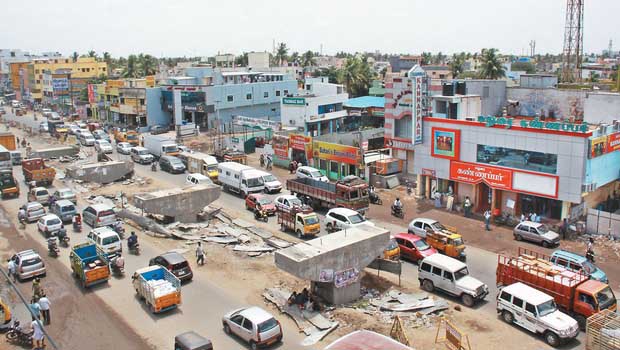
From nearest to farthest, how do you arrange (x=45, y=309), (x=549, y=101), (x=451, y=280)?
(x=45, y=309)
(x=451, y=280)
(x=549, y=101)

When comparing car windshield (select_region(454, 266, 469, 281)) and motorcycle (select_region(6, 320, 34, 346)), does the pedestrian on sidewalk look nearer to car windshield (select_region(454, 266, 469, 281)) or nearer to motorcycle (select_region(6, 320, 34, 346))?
car windshield (select_region(454, 266, 469, 281))

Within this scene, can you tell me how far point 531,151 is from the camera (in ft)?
113

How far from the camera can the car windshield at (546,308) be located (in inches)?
823

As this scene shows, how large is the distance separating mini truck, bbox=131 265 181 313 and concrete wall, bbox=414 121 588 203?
22046mm

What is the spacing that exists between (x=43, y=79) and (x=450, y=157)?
11725 cm

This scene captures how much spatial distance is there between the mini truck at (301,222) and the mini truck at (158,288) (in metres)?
10.2

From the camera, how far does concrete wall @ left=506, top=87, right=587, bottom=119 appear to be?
40.6 meters

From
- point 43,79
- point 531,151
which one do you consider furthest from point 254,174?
point 43,79

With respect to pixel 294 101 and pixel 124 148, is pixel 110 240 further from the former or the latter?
pixel 294 101

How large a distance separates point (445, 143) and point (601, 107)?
10728mm

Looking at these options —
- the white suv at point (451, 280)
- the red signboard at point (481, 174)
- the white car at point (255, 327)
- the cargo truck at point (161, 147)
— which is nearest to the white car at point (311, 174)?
the red signboard at point (481, 174)

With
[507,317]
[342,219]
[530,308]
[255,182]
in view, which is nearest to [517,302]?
[530,308]

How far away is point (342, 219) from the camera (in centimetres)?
3338

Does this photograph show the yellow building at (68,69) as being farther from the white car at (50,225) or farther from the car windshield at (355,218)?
the car windshield at (355,218)
